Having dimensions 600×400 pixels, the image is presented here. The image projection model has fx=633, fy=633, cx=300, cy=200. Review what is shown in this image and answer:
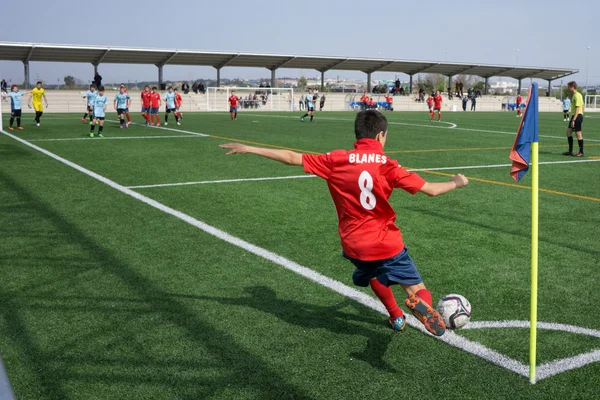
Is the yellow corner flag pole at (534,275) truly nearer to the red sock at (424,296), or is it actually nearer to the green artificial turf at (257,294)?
the green artificial turf at (257,294)

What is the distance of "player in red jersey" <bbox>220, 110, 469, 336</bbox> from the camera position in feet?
13.0

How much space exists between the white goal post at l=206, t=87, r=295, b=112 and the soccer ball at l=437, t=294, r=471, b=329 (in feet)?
171

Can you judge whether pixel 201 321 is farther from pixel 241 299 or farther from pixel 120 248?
pixel 120 248

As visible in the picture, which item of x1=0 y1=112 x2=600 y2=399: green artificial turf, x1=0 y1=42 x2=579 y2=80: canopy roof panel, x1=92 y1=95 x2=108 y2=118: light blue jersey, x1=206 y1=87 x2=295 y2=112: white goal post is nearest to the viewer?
x1=0 y1=112 x2=600 y2=399: green artificial turf

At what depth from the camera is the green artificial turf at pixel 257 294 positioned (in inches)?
148

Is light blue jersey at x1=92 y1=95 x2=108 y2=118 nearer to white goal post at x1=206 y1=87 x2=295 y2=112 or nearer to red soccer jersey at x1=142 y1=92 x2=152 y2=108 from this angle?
red soccer jersey at x1=142 y1=92 x2=152 y2=108

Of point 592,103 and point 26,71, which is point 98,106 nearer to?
point 26,71

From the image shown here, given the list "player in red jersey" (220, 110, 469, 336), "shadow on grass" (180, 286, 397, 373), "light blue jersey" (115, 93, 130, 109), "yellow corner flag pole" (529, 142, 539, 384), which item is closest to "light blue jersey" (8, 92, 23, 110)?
"light blue jersey" (115, 93, 130, 109)

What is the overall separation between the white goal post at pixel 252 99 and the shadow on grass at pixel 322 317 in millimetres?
50924

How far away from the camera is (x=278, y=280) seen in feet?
18.6

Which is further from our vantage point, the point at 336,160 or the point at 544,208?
the point at 544,208

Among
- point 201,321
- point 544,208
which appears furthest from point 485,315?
point 544,208

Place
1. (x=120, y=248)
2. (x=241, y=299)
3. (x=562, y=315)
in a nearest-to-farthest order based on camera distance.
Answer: (x=562, y=315) < (x=241, y=299) < (x=120, y=248)

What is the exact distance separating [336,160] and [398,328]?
1.29 meters
